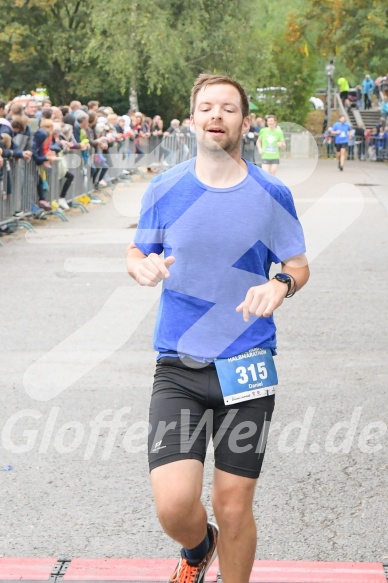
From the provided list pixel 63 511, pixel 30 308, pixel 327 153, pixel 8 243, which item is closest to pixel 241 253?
pixel 63 511

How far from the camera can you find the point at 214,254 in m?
3.68

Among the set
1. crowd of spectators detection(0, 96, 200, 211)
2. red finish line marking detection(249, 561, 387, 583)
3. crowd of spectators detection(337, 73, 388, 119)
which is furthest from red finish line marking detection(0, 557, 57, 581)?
crowd of spectators detection(337, 73, 388, 119)

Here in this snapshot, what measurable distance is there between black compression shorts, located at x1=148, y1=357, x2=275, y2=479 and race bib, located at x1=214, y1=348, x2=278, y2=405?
3cm

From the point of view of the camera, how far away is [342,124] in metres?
38.1

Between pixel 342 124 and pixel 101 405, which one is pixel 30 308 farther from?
pixel 342 124

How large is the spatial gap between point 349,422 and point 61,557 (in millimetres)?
2599

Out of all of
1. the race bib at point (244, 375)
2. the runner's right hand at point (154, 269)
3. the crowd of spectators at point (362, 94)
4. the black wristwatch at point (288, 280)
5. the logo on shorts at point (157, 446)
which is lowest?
the crowd of spectators at point (362, 94)

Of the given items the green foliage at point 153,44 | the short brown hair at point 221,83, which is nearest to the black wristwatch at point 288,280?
the short brown hair at point 221,83

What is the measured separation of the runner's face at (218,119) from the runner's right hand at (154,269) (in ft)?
1.35

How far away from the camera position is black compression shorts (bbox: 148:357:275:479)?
11.9 ft

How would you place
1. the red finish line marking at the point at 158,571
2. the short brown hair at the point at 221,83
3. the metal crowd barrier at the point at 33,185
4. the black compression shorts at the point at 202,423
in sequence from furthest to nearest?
the metal crowd barrier at the point at 33,185
the red finish line marking at the point at 158,571
the short brown hair at the point at 221,83
the black compression shorts at the point at 202,423

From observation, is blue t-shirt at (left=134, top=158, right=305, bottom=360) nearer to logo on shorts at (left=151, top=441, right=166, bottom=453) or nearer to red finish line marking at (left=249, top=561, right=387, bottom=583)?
logo on shorts at (left=151, top=441, right=166, bottom=453)

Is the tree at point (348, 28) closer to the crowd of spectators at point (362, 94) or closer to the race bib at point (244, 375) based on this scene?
the crowd of spectators at point (362, 94)

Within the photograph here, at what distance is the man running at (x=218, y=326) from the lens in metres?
3.64
